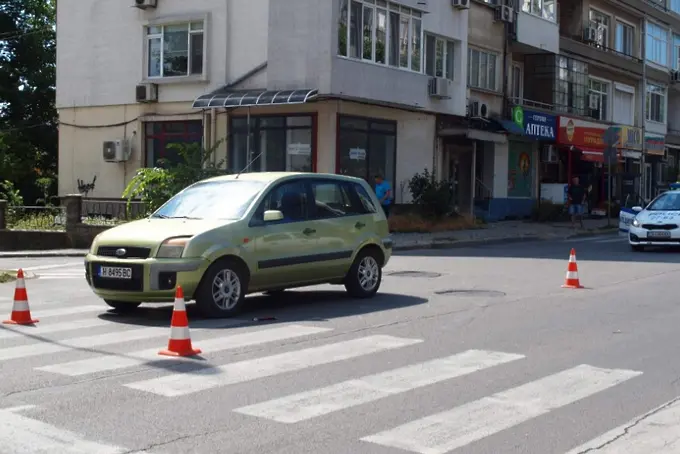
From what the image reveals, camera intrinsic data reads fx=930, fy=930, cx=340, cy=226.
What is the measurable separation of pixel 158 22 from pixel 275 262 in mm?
19454

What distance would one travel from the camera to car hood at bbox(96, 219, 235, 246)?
10648mm

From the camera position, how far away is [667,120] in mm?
53406

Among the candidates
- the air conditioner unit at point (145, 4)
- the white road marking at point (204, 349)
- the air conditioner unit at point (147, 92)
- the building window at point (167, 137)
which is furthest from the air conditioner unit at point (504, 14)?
the white road marking at point (204, 349)

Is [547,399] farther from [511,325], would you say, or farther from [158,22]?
[158,22]

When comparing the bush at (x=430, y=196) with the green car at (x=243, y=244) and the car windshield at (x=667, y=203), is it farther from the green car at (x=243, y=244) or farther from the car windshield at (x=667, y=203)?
the green car at (x=243, y=244)

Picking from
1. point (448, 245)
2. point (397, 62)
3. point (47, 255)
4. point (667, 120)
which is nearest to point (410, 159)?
point (397, 62)

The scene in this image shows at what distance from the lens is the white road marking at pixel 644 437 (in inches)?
225

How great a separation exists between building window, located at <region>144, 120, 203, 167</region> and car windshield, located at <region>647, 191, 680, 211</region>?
13387 mm

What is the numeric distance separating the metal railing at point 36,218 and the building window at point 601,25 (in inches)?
1010

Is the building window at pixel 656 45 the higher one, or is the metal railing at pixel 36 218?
the building window at pixel 656 45

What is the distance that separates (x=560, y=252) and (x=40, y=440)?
708 inches

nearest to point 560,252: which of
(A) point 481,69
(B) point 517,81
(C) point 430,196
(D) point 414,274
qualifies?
(C) point 430,196

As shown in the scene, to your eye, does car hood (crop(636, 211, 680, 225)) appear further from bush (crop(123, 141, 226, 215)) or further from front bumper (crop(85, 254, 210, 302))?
front bumper (crop(85, 254, 210, 302))

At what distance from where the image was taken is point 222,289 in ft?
35.2
